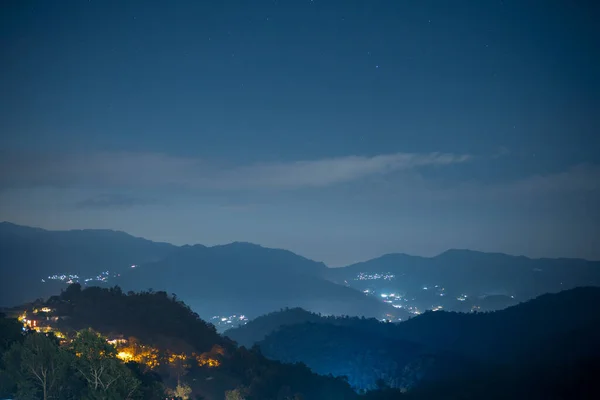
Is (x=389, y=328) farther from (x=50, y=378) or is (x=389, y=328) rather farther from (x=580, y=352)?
(x=50, y=378)

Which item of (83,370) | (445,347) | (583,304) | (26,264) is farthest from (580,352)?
(26,264)

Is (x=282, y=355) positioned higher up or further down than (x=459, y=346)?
further down

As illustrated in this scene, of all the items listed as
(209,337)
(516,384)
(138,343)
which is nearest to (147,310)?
(209,337)

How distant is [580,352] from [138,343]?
59550 mm

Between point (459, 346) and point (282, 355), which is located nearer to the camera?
point (459, 346)

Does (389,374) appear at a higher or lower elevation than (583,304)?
lower

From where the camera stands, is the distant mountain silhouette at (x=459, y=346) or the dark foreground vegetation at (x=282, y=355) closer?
the dark foreground vegetation at (x=282, y=355)

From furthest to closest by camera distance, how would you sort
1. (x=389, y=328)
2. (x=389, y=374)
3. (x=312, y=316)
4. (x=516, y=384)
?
(x=312, y=316) < (x=389, y=328) < (x=389, y=374) < (x=516, y=384)

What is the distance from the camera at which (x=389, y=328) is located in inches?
4134

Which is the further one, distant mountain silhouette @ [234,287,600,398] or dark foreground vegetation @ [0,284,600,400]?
distant mountain silhouette @ [234,287,600,398]

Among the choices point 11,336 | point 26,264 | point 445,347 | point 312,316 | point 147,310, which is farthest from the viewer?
point 26,264

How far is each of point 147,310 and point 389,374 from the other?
43.4 metres

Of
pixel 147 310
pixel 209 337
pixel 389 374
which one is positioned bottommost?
pixel 389 374

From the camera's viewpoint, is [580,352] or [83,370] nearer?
[83,370]
